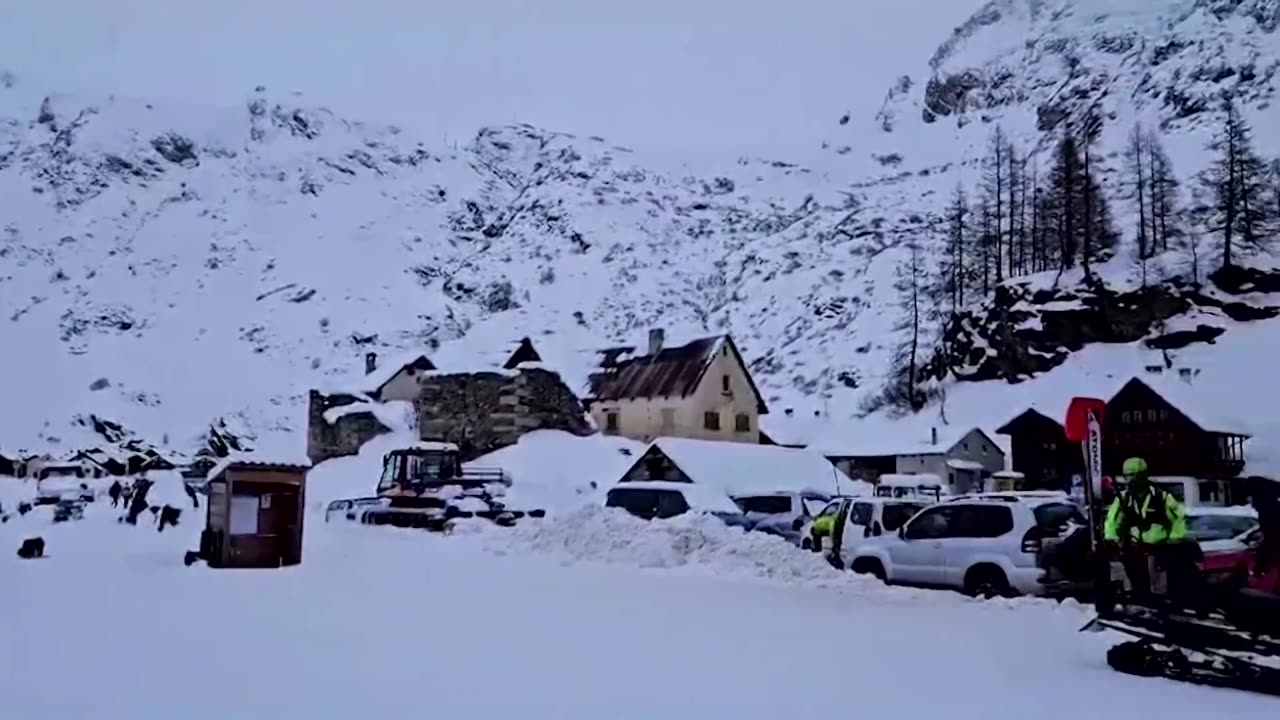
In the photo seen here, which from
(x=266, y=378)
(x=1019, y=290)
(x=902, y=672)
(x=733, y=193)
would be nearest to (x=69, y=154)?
(x=266, y=378)

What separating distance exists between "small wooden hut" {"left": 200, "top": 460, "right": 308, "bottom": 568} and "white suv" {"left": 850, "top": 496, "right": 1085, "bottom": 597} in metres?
10.3

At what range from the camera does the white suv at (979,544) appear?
15.7 meters

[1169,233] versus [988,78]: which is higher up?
[988,78]

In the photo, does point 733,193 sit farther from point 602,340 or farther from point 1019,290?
point 1019,290

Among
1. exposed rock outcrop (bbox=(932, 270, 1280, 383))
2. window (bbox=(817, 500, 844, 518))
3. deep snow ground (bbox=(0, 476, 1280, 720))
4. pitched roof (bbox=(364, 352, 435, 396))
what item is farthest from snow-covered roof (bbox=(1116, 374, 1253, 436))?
pitched roof (bbox=(364, 352, 435, 396))

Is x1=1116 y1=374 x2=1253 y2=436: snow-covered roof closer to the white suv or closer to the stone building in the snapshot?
the stone building

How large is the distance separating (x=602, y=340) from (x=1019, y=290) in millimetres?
Answer: 44681

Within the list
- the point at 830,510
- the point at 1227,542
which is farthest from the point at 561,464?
the point at 1227,542

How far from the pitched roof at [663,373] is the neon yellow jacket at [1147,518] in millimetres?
43547

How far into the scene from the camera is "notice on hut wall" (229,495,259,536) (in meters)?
19.4

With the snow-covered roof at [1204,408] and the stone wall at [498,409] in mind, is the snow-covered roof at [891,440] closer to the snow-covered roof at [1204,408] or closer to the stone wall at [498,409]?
the snow-covered roof at [1204,408]

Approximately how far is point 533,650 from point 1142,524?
6.07 m

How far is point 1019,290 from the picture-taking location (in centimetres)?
7094

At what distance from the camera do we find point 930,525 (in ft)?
56.0
